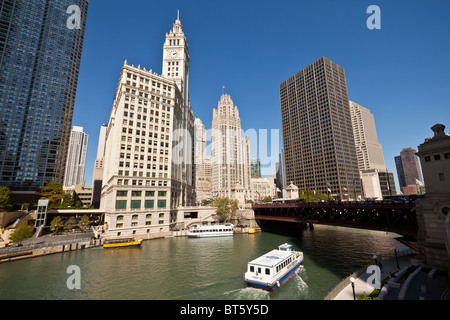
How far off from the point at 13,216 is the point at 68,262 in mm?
39578

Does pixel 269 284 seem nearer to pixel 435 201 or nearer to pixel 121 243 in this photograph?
pixel 435 201

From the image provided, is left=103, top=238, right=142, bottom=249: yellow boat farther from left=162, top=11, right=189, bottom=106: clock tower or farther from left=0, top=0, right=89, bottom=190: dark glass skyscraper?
left=0, top=0, right=89, bottom=190: dark glass skyscraper

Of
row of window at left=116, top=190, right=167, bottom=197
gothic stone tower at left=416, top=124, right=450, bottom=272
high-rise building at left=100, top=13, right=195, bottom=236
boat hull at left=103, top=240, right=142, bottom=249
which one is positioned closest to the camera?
gothic stone tower at left=416, top=124, right=450, bottom=272

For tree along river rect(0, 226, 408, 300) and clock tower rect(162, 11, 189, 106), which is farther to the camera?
clock tower rect(162, 11, 189, 106)

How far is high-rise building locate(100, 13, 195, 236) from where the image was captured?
6538 centimetres

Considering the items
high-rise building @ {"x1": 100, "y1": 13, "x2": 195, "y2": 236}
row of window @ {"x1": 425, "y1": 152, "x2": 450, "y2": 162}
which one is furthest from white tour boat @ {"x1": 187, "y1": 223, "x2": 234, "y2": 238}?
row of window @ {"x1": 425, "y1": 152, "x2": 450, "y2": 162}

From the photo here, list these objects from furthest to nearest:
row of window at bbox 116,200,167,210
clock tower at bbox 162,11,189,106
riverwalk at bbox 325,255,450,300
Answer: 1. clock tower at bbox 162,11,189,106
2. row of window at bbox 116,200,167,210
3. riverwalk at bbox 325,255,450,300

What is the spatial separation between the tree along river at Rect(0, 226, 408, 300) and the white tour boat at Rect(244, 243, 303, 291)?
89 centimetres

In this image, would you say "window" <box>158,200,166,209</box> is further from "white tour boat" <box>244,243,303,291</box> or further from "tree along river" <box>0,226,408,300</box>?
"white tour boat" <box>244,243,303,291</box>

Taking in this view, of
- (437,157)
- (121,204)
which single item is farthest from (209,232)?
(437,157)

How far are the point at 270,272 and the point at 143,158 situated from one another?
2297 inches

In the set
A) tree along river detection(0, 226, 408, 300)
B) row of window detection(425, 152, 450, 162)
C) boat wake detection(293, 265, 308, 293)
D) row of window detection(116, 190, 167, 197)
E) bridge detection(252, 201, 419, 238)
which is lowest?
boat wake detection(293, 265, 308, 293)

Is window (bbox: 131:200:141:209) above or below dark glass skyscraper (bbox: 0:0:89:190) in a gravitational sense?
below

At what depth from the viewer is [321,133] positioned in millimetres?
Answer: 164750
